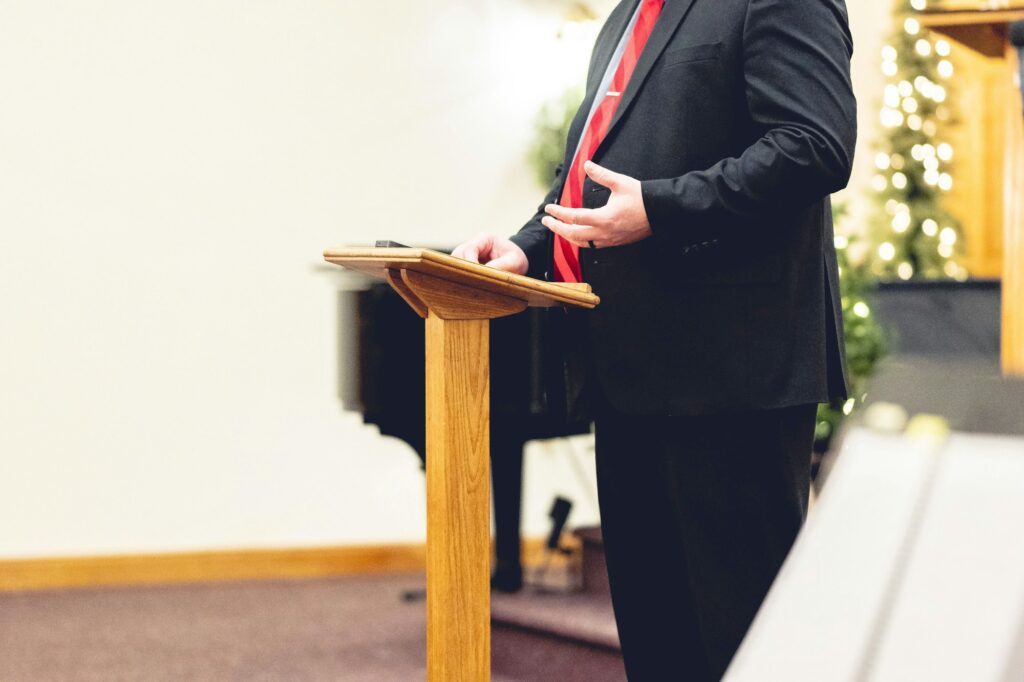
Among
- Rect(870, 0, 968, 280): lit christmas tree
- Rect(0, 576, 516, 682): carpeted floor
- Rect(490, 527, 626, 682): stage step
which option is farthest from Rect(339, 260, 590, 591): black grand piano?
Rect(870, 0, 968, 280): lit christmas tree

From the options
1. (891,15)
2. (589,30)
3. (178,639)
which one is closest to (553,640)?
(178,639)

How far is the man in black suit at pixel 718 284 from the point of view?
1.27 metres

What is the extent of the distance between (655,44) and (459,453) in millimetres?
575

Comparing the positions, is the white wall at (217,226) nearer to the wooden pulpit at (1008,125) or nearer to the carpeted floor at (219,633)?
the carpeted floor at (219,633)

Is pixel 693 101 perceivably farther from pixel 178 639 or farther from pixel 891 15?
pixel 891 15

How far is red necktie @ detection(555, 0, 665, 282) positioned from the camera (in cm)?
141

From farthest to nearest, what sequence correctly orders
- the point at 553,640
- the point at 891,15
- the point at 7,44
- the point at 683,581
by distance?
1. the point at 891,15
2. the point at 7,44
3. the point at 553,640
4. the point at 683,581

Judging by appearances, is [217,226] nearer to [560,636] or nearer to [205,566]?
[205,566]

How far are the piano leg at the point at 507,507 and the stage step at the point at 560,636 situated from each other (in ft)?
0.28

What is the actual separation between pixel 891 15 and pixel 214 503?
13.7 ft

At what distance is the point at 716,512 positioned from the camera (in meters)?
1.32

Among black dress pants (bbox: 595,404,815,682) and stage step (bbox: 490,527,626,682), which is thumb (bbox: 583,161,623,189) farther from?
stage step (bbox: 490,527,626,682)

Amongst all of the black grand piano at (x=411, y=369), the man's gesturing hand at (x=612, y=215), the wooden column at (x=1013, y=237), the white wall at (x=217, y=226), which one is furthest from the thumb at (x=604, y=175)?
the white wall at (x=217, y=226)

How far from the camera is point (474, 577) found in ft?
4.05
